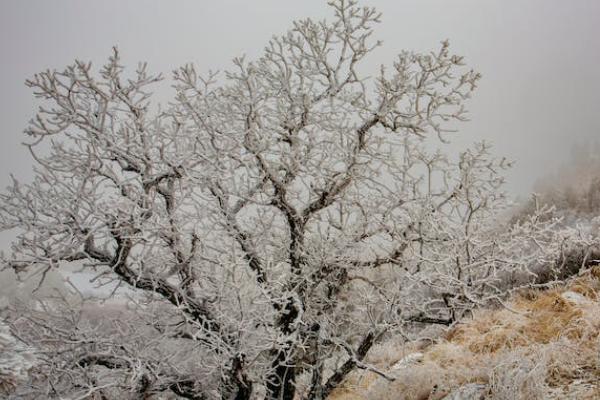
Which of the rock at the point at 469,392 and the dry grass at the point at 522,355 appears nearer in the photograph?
the dry grass at the point at 522,355

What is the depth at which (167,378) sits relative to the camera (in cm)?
429

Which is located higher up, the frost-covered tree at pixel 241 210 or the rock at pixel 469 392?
the frost-covered tree at pixel 241 210

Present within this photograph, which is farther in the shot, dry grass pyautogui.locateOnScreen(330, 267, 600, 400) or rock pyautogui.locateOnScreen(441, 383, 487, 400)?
rock pyautogui.locateOnScreen(441, 383, 487, 400)

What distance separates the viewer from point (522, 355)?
4609 mm

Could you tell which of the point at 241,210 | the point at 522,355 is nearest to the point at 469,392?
the point at 522,355

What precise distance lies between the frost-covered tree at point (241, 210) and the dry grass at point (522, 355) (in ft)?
2.46

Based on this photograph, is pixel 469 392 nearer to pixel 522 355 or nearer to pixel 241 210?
pixel 522 355

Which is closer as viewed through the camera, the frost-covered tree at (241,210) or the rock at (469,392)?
the frost-covered tree at (241,210)

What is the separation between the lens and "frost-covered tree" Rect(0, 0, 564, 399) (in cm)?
332

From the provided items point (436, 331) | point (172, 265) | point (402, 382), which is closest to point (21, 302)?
point (172, 265)

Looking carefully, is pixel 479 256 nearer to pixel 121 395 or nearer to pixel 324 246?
pixel 324 246

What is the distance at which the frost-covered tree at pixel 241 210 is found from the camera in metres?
3.32

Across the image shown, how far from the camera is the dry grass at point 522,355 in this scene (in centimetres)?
394

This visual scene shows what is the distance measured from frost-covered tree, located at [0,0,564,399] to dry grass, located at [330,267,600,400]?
0.75 m
